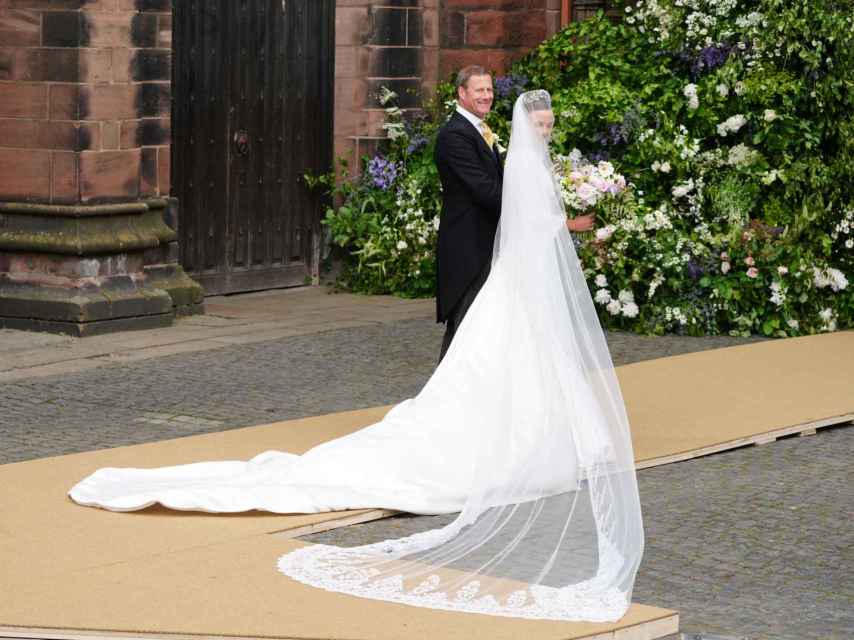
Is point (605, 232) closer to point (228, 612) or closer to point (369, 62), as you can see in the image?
point (369, 62)

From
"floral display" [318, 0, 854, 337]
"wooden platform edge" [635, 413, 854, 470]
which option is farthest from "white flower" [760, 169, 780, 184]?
"wooden platform edge" [635, 413, 854, 470]

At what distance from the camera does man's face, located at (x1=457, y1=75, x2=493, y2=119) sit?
27.6ft

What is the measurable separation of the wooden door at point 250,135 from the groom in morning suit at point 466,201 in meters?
5.10

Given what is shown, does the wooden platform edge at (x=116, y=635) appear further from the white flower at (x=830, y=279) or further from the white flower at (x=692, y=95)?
the white flower at (x=692, y=95)

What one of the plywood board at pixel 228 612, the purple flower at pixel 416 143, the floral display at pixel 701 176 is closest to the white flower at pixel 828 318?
the floral display at pixel 701 176

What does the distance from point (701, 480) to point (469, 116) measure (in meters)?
2.08

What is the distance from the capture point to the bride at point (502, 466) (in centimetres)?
629

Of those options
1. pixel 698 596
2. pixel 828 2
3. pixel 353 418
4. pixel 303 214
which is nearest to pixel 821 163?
pixel 828 2

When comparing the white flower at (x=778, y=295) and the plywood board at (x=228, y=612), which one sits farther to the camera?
the white flower at (x=778, y=295)

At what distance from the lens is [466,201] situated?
28.2 ft

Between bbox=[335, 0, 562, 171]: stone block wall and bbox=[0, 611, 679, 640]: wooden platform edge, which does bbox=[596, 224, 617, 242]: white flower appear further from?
bbox=[0, 611, 679, 640]: wooden platform edge

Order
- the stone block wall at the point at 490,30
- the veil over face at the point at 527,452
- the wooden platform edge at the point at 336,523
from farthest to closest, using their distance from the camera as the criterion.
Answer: the stone block wall at the point at 490,30, the wooden platform edge at the point at 336,523, the veil over face at the point at 527,452

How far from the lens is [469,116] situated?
8.55 m

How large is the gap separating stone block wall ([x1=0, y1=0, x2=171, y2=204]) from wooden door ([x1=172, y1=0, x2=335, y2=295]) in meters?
1.28
